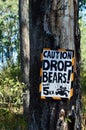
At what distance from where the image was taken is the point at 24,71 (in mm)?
11320

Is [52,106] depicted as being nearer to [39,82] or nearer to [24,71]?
[39,82]

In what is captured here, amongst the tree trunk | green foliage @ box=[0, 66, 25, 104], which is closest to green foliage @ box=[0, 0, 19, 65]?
the tree trunk

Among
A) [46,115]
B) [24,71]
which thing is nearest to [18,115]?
[24,71]

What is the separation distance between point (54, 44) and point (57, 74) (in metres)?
0.24

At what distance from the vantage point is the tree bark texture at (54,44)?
351 cm

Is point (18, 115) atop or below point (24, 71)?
below

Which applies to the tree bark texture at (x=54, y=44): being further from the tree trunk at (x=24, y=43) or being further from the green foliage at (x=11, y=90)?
the tree trunk at (x=24, y=43)

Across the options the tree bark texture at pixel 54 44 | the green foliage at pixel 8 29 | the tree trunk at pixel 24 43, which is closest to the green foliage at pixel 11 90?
the tree bark texture at pixel 54 44

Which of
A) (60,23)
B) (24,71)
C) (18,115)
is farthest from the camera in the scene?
(24,71)

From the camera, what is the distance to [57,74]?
3527 mm

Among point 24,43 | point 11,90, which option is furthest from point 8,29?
point 11,90

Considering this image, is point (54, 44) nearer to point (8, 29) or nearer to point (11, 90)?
point (11, 90)

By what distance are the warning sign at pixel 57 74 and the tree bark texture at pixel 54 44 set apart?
0.05 m

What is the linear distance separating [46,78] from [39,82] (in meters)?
0.09
